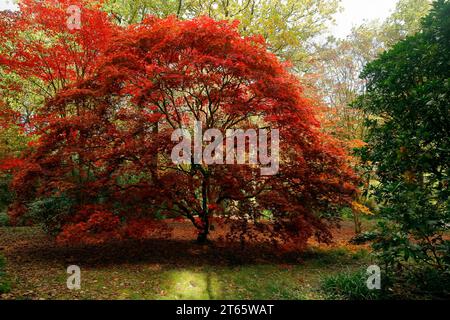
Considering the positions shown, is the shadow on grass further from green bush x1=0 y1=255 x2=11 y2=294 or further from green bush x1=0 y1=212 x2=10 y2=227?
green bush x1=0 y1=212 x2=10 y2=227

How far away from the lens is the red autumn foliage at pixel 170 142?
5953mm

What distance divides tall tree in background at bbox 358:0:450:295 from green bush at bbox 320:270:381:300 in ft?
1.71

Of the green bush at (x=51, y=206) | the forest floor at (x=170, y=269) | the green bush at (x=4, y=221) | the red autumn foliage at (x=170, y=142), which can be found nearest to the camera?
the forest floor at (x=170, y=269)

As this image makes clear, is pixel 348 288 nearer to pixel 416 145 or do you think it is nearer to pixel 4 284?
pixel 416 145

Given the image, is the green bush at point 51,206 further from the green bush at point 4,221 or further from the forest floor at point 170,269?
the green bush at point 4,221

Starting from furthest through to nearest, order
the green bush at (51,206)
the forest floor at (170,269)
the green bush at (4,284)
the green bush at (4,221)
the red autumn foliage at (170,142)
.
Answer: the green bush at (4,221)
the green bush at (51,206)
the red autumn foliage at (170,142)
the forest floor at (170,269)
the green bush at (4,284)

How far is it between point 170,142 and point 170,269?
254cm

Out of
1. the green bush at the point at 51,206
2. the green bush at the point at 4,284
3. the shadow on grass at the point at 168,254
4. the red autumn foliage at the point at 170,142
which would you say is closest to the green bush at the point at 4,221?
the shadow on grass at the point at 168,254

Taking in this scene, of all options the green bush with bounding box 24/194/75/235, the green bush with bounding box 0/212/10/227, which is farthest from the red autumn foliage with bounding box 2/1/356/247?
the green bush with bounding box 0/212/10/227

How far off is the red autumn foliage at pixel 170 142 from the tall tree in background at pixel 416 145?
1714 mm

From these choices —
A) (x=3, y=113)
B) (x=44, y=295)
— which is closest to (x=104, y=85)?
(x=44, y=295)

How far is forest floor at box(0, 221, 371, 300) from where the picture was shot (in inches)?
186

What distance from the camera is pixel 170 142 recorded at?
5.91m
